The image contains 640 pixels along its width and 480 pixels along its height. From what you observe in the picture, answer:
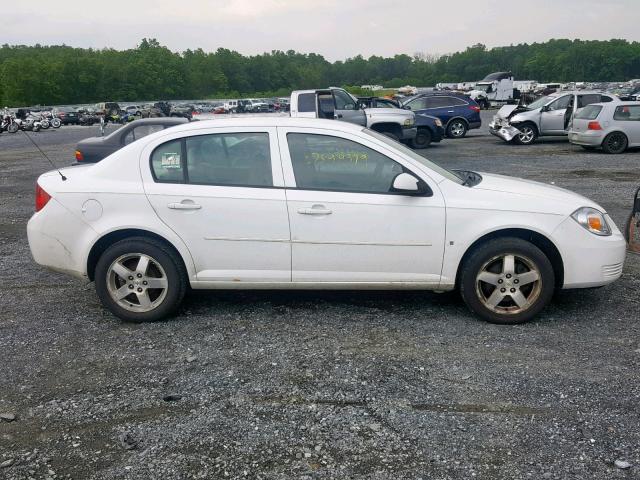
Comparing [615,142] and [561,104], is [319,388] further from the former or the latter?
[561,104]

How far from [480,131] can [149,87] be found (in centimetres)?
12575

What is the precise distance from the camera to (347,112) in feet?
56.0

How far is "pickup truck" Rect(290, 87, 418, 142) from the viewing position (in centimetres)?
1700

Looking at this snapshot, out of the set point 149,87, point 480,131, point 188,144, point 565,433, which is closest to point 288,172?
point 188,144

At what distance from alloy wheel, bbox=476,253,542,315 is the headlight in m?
0.53

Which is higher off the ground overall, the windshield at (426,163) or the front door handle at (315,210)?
the windshield at (426,163)

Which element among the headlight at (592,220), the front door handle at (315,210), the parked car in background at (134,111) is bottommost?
the parked car in background at (134,111)

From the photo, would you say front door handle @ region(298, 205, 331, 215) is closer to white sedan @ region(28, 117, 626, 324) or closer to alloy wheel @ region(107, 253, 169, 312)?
white sedan @ region(28, 117, 626, 324)

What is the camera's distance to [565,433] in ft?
10.6

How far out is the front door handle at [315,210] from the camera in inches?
182

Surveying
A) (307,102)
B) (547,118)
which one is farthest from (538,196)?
(547,118)

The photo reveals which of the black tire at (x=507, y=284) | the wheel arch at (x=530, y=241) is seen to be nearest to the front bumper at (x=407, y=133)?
the wheel arch at (x=530, y=241)

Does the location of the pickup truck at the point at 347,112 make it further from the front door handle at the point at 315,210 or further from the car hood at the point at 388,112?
the front door handle at the point at 315,210

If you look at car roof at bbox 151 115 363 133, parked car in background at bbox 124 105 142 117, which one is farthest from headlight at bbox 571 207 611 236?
parked car in background at bbox 124 105 142 117
